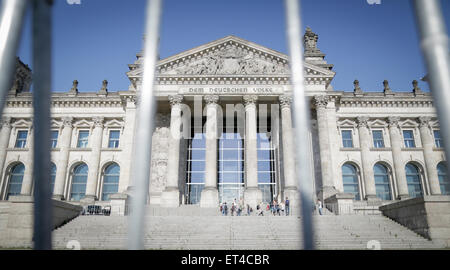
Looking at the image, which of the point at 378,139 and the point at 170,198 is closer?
the point at 170,198

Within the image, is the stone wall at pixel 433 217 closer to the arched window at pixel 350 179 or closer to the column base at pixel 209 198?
the column base at pixel 209 198

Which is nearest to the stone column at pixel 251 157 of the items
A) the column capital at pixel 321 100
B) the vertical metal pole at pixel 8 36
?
the column capital at pixel 321 100

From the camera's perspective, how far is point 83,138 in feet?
Result: 113

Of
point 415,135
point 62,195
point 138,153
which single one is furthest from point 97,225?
point 415,135

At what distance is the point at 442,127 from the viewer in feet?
10.5

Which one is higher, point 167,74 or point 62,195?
point 167,74

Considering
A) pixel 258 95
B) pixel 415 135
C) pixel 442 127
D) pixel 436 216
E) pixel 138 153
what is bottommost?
pixel 436 216

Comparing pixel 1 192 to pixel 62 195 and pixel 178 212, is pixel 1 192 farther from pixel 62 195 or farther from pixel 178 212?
pixel 178 212

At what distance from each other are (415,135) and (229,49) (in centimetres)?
2253

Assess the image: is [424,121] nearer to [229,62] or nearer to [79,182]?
[229,62]

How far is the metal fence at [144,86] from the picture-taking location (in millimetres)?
3287

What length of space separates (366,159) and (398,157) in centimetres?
341

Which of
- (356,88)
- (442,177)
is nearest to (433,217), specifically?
(442,177)

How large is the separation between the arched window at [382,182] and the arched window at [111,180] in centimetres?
2795
